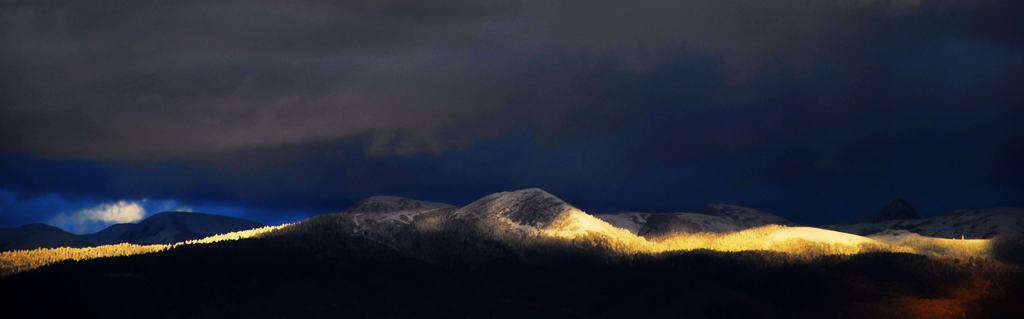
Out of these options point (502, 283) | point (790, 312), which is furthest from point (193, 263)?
point (790, 312)

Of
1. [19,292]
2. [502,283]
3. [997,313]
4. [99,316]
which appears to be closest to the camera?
[997,313]

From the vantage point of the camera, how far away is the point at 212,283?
184 metres

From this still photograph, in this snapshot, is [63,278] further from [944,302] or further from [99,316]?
[944,302]

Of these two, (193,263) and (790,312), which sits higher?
(193,263)

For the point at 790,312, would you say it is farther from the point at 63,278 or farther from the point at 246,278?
the point at 63,278

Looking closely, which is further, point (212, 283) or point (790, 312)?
point (212, 283)

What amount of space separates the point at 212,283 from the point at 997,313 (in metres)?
149

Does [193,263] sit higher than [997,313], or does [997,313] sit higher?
[193,263]

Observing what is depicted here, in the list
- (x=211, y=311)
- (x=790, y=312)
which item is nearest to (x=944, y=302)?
(x=790, y=312)

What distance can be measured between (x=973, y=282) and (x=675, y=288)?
187ft

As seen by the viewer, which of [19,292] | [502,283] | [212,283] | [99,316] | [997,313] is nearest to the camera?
[997,313]

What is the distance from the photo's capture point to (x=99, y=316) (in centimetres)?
15938

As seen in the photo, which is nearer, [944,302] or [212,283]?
[944,302]

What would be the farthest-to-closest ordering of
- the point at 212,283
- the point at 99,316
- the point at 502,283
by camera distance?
the point at 502,283, the point at 212,283, the point at 99,316
